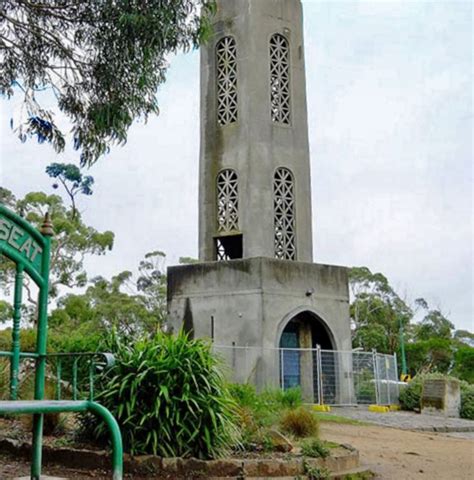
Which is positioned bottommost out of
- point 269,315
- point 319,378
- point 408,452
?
point 408,452

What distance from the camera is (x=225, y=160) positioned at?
66.7 ft

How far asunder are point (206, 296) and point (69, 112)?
9.19m

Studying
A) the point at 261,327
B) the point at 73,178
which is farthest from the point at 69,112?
the point at 73,178

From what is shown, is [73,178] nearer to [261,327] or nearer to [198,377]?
[261,327]

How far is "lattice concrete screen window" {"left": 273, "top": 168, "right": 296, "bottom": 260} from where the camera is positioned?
65.8 ft

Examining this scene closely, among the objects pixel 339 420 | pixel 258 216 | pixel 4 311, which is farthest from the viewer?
pixel 4 311

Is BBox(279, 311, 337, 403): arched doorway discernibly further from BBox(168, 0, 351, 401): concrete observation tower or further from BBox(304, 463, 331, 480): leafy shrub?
BBox(304, 463, 331, 480): leafy shrub

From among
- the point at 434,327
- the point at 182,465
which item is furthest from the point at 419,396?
the point at 434,327

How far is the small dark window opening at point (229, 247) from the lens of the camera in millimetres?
20641

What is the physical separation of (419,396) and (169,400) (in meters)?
14.6

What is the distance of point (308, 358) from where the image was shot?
19.4 m

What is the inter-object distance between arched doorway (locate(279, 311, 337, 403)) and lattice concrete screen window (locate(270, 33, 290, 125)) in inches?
247

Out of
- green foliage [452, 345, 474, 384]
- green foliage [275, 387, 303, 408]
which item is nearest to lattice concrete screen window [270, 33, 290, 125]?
green foliage [275, 387, 303, 408]

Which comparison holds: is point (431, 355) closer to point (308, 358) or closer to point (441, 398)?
point (441, 398)
